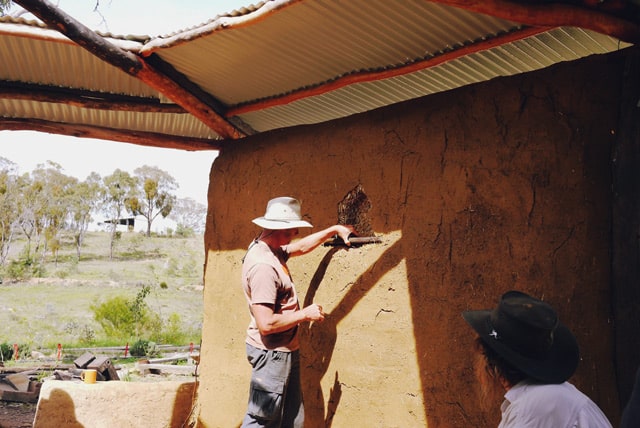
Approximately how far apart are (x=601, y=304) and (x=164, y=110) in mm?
3566

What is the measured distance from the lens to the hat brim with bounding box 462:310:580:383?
155cm

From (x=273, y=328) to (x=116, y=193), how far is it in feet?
126

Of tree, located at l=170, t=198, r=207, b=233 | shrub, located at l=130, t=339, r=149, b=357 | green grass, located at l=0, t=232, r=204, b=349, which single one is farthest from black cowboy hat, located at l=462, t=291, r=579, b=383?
tree, located at l=170, t=198, r=207, b=233

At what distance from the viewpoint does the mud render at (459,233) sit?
2.36 m

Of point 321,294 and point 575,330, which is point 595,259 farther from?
point 321,294

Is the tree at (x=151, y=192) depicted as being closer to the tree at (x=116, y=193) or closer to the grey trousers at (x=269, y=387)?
the tree at (x=116, y=193)

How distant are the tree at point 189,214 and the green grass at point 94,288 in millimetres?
5682

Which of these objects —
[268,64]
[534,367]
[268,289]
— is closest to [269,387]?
[268,289]

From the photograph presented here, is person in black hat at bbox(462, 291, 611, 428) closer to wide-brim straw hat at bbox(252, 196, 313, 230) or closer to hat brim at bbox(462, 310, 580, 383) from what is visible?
hat brim at bbox(462, 310, 580, 383)

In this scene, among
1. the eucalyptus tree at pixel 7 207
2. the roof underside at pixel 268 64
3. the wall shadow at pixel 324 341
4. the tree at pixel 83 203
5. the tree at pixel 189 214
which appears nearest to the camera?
the roof underside at pixel 268 64

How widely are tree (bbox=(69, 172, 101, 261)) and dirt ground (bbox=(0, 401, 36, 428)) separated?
28.4 m

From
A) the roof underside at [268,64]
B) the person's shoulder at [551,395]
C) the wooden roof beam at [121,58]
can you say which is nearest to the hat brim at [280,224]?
the roof underside at [268,64]

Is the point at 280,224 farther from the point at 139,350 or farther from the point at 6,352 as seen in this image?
the point at 6,352

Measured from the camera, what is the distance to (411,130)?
316 cm
